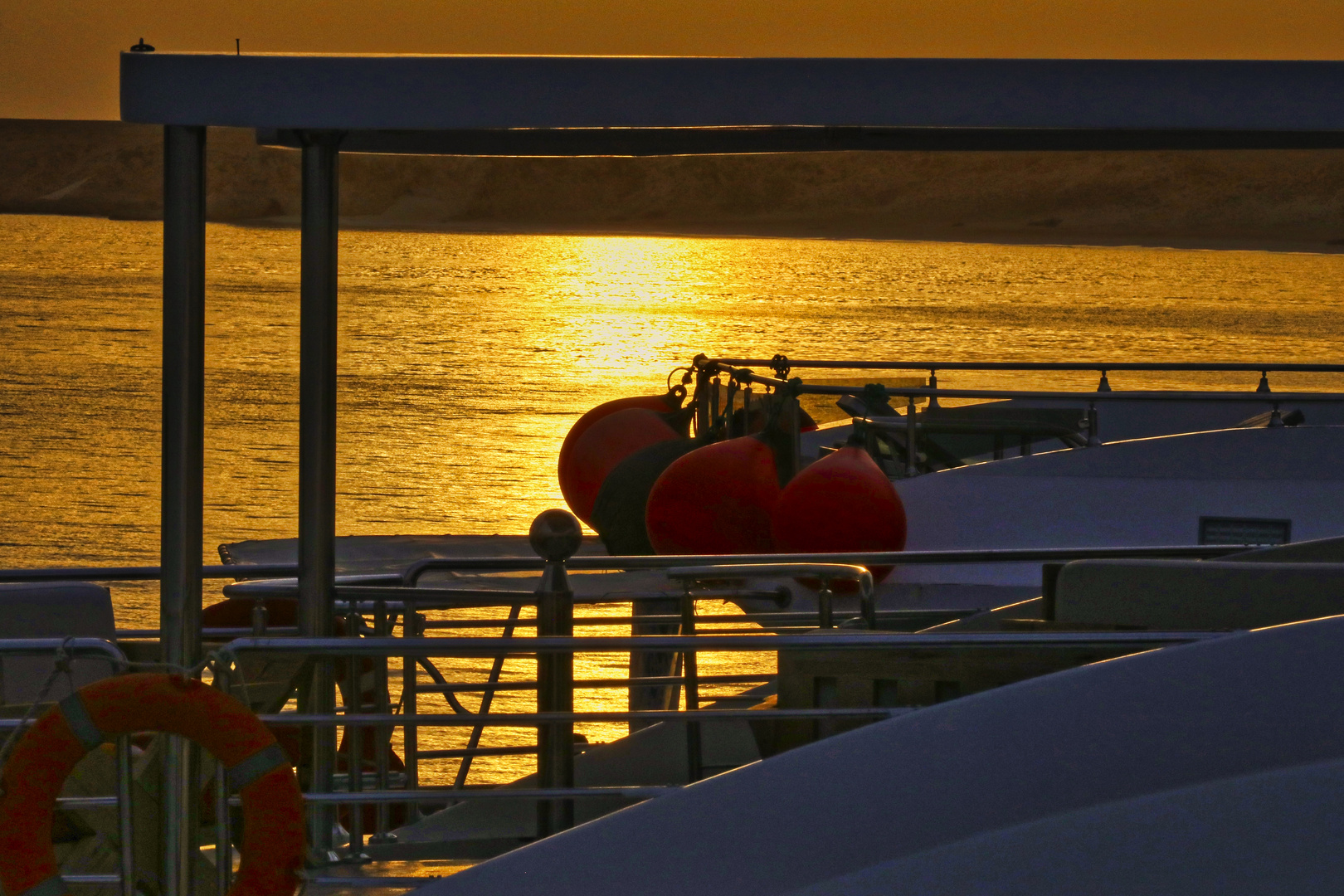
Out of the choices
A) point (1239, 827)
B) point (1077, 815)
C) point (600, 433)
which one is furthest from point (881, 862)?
point (600, 433)

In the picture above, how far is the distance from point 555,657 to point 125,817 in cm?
96

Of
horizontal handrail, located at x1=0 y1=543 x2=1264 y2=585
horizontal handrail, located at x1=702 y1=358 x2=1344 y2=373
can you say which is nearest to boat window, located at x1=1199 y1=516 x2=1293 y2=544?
horizontal handrail, located at x1=702 y1=358 x2=1344 y2=373

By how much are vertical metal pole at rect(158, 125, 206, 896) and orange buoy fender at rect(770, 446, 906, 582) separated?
4804 mm

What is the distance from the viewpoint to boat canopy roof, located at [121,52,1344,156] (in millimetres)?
2582

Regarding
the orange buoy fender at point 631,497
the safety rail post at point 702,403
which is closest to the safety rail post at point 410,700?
the orange buoy fender at point 631,497

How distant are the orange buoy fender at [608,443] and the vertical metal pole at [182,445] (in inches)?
276

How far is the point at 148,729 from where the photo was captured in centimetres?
289

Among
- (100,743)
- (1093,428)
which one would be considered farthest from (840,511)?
(100,743)

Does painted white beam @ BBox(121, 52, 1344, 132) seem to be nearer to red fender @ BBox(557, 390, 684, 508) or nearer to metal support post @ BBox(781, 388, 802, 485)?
metal support post @ BBox(781, 388, 802, 485)

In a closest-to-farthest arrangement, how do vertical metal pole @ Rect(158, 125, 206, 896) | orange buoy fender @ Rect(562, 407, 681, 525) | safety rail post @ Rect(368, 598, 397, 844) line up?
vertical metal pole @ Rect(158, 125, 206, 896) → safety rail post @ Rect(368, 598, 397, 844) → orange buoy fender @ Rect(562, 407, 681, 525)

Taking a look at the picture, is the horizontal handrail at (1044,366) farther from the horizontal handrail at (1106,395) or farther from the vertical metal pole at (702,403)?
the horizontal handrail at (1106,395)

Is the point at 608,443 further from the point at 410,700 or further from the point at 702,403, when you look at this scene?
Answer: the point at 410,700

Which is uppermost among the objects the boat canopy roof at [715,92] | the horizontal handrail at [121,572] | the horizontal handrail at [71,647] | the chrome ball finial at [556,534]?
the boat canopy roof at [715,92]

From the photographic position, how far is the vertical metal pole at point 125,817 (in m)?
2.97
